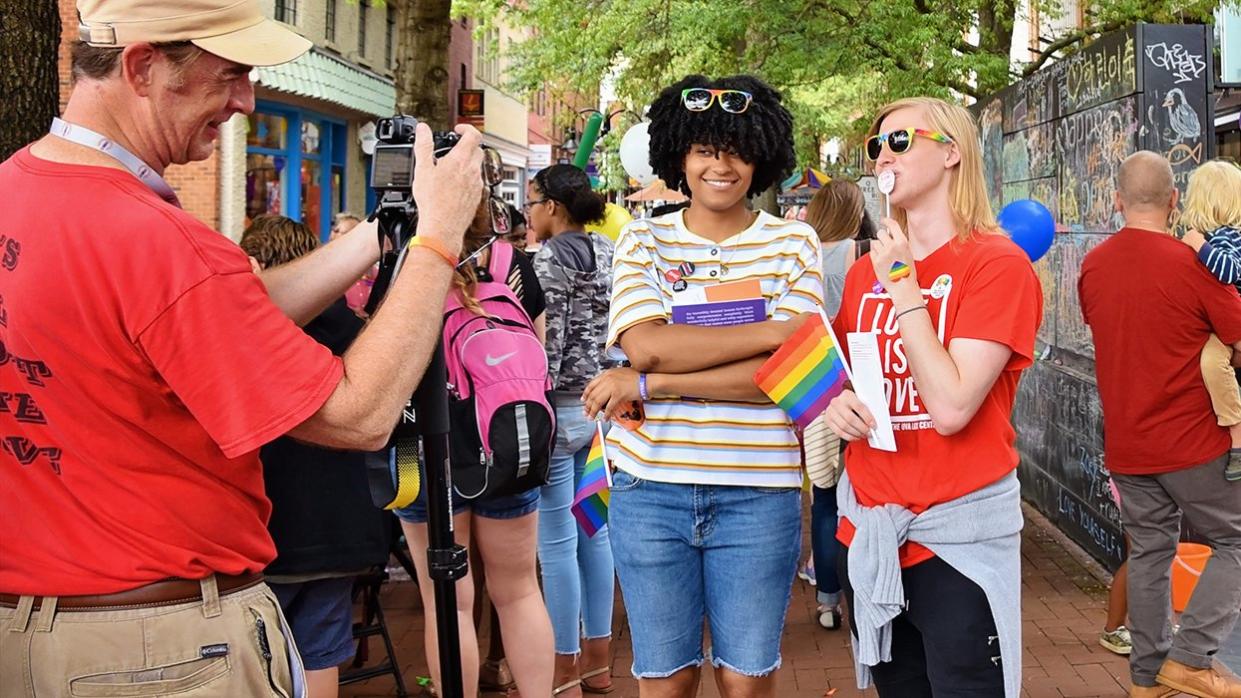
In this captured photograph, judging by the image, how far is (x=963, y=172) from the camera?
3.03 meters

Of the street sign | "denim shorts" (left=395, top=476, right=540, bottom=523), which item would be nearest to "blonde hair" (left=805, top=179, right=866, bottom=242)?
"denim shorts" (left=395, top=476, right=540, bottom=523)

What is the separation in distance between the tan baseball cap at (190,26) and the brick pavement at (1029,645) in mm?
3637

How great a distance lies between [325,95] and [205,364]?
19229 mm

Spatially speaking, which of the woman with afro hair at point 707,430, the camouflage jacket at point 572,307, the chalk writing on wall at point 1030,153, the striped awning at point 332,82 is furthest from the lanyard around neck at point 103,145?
the striped awning at point 332,82

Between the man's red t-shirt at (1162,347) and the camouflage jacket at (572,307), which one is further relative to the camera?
the camouflage jacket at (572,307)

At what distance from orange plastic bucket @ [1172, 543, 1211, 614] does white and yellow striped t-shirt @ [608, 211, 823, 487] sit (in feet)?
10.5

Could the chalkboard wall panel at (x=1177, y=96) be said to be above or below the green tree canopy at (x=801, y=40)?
below

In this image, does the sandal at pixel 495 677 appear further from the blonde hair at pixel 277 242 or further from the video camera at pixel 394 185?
the video camera at pixel 394 185

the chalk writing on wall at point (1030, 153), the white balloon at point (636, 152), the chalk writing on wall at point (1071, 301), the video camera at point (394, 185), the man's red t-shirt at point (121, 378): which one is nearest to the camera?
the man's red t-shirt at point (121, 378)

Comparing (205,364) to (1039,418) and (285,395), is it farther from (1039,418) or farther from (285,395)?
(1039,418)

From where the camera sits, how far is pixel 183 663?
1.94m

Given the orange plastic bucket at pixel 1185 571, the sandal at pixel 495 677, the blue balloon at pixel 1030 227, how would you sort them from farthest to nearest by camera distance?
1. the orange plastic bucket at pixel 1185 571
2. the blue balloon at pixel 1030 227
3. the sandal at pixel 495 677

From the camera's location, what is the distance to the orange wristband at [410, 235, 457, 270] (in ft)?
6.62

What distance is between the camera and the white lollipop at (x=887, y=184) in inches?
120
